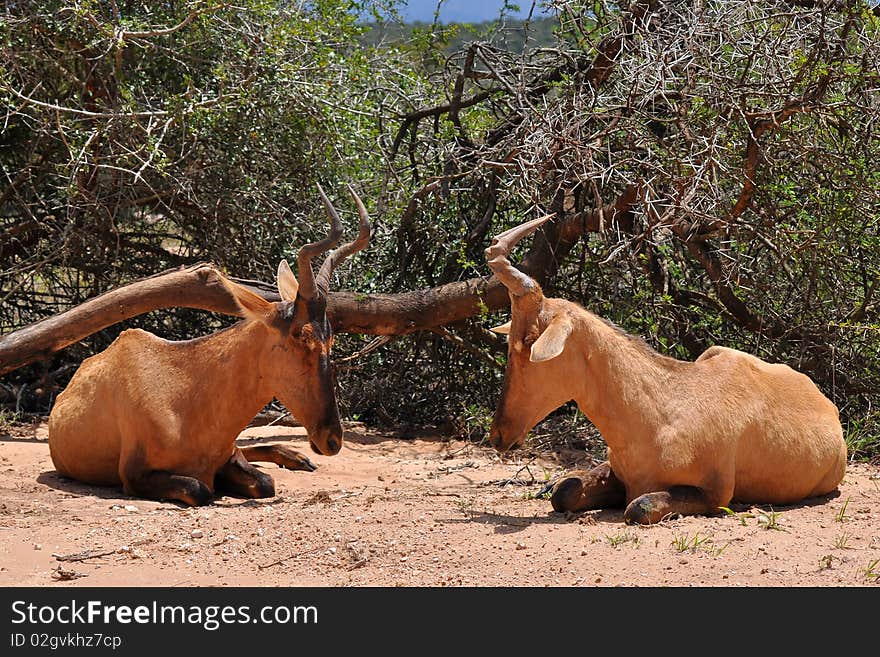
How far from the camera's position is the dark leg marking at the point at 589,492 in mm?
6172

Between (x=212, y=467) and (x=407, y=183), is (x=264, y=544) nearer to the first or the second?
(x=212, y=467)

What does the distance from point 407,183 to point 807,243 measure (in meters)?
3.44

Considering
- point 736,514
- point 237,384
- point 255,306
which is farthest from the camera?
point 237,384

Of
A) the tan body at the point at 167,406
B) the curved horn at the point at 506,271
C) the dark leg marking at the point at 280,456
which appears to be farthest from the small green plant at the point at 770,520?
the dark leg marking at the point at 280,456

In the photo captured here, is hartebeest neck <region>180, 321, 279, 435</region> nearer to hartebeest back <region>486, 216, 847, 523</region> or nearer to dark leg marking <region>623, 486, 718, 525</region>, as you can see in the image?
hartebeest back <region>486, 216, 847, 523</region>

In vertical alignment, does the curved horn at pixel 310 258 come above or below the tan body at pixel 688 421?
above

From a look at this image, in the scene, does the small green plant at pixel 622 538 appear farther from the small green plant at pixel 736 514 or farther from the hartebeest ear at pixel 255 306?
the hartebeest ear at pixel 255 306

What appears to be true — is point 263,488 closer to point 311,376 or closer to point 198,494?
point 198,494

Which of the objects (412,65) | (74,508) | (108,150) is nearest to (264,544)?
(74,508)

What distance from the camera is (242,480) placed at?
700 centimetres

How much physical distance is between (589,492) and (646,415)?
0.54m

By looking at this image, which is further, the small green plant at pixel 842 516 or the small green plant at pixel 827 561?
the small green plant at pixel 842 516

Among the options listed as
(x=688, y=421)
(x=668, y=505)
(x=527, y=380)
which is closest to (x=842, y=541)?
(x=668, y=505)

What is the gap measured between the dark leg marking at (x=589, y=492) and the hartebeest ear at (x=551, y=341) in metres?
0.75
